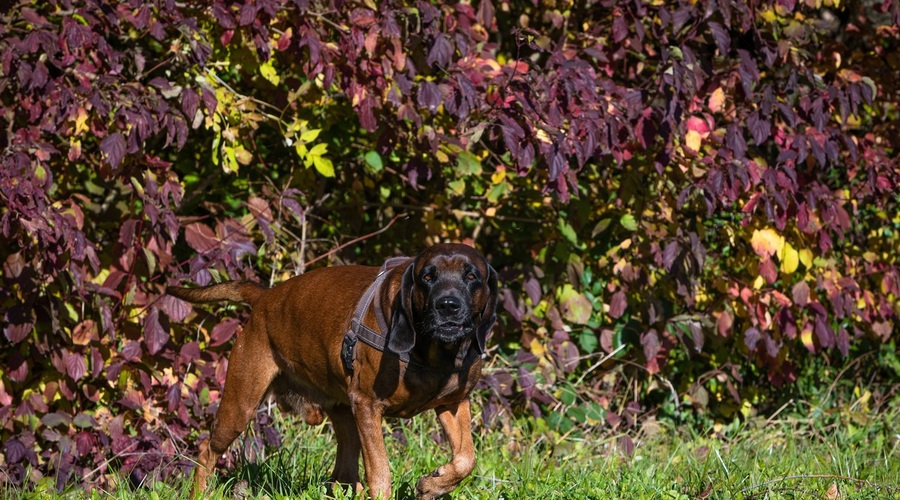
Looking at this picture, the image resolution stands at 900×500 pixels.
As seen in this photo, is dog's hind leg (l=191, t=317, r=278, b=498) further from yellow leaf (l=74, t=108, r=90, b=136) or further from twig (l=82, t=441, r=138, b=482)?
yellow leaf (l=74, t=108, r=90, b=136)

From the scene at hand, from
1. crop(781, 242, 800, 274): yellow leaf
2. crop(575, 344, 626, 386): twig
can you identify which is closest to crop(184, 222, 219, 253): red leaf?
crop(575, 344, 626, 386): twig

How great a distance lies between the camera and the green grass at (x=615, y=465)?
486 cm

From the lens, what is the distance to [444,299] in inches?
167

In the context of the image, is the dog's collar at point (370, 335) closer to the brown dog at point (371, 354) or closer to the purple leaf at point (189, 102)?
the brown dog at point (371, 354)

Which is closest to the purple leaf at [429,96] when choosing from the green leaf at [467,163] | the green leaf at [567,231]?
the green leaf at [467,163]

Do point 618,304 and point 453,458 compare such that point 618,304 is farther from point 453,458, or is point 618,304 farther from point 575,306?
point 453,458

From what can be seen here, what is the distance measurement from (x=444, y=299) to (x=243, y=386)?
4.70 feet

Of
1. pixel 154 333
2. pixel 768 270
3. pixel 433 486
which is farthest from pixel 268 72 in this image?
pixel 768 270

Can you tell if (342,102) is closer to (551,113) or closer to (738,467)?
(551,113)

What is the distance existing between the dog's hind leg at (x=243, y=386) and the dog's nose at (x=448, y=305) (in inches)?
51.1

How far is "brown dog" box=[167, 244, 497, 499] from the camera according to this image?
14.4 ft

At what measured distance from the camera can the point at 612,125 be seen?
18.5ft

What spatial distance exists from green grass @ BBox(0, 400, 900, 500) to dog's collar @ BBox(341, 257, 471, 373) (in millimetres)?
640

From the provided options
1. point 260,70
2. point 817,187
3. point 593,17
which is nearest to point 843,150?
point 817,187
